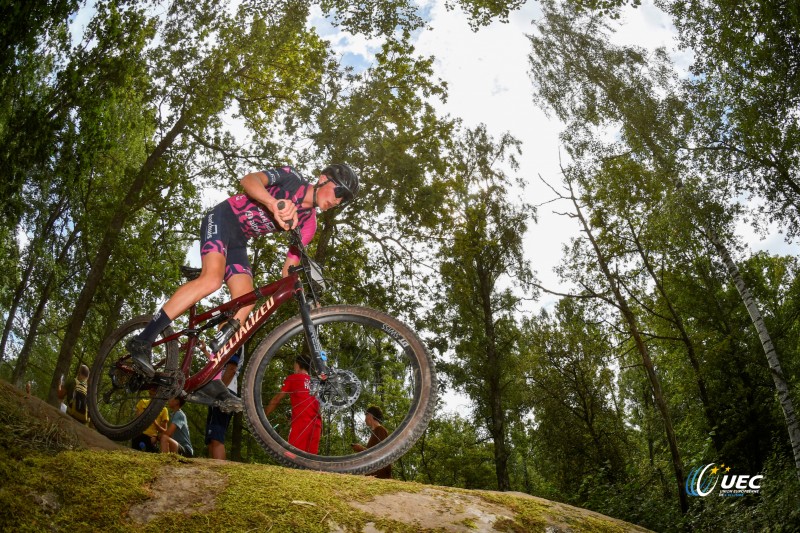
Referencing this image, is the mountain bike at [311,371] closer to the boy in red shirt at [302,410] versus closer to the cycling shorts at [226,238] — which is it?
the boy in red shirt at [302,410]

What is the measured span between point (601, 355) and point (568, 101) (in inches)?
452

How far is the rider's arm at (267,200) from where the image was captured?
403cm

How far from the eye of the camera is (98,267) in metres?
10.6

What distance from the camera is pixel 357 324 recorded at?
3846 millimetres

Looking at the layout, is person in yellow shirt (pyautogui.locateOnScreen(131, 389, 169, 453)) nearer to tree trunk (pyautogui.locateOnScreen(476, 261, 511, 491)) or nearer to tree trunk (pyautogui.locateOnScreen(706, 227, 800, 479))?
tree trunk (pyautogui.locateOnScreen(476, 261, 511, 491))

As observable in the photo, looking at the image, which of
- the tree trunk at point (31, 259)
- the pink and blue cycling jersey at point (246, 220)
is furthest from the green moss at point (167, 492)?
the tree trunk at point (31, 259)

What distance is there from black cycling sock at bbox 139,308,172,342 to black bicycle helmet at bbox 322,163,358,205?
5.79 ft

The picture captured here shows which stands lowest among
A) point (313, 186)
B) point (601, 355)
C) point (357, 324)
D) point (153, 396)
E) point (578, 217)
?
point (153, 396)

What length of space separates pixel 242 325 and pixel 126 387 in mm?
1721

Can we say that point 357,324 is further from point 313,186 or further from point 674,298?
point 674,298

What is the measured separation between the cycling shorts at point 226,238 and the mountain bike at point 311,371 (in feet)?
1.14

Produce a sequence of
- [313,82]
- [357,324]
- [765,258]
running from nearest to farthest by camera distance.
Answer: [357,324]
[313,82]
[765,258]

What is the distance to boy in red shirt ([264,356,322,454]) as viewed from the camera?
395 centimetres

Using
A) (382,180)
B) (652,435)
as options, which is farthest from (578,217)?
(652,435)
